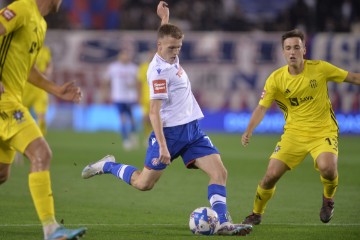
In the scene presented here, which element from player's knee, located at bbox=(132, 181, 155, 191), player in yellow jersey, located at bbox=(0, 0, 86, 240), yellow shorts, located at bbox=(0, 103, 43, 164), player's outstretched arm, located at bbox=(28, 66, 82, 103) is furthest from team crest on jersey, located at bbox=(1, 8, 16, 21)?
player's knee, located at bbox=(132, 181, 155, 191)

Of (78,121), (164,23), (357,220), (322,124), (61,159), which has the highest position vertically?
(164,23)

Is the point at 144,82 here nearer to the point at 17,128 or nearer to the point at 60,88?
the point at 60,88

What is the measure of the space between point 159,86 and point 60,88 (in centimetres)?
110

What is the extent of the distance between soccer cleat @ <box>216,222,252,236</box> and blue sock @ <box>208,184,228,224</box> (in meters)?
0.13

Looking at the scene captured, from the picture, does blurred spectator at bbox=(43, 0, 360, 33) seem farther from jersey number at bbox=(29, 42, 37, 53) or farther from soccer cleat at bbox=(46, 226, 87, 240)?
soccer cleat at bbox=(46, 226, 87, 240)

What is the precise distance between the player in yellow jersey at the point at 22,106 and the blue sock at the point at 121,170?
1.95m

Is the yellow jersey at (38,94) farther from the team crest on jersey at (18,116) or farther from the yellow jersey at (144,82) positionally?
the team crest on jersey at (18,116)

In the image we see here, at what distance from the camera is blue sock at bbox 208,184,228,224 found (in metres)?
7.93

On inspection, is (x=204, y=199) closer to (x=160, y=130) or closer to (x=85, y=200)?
(x=85, y=200)

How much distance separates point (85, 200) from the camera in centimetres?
1070

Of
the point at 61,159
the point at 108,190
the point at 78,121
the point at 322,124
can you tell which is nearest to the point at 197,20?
the point at 78,121

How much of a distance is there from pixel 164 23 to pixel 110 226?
2.15m

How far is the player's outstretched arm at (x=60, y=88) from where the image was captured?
7.26 m

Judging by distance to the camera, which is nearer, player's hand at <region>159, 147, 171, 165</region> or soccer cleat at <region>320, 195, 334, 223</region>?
player's hand at <region>159, 147, 171, 165</region>
